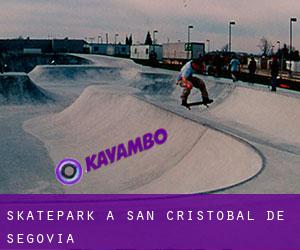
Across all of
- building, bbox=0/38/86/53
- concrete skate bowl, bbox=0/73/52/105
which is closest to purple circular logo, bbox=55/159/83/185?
concrete skate bowl, bbox=0/73/52/105

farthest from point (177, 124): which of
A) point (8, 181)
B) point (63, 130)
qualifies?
point (63, 130)

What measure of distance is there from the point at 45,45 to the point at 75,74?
68.9m

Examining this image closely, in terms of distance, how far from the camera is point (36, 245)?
16.6ft

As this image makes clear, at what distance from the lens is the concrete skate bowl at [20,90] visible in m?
25.0

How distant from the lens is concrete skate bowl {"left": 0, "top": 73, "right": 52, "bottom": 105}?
25000mm

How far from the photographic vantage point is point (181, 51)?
58.7 m

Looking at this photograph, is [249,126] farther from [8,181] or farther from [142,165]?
[8,181]

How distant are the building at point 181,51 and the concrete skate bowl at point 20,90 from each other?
2538 cm

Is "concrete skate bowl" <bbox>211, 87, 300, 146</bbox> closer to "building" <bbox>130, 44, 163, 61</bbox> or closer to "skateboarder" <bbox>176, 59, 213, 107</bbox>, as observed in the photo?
"skateboarder" <bbox>176, 59, 213, 107</bbox>

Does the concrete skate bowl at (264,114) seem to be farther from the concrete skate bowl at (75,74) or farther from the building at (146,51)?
the building at (146,51)

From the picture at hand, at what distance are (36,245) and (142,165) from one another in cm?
678
